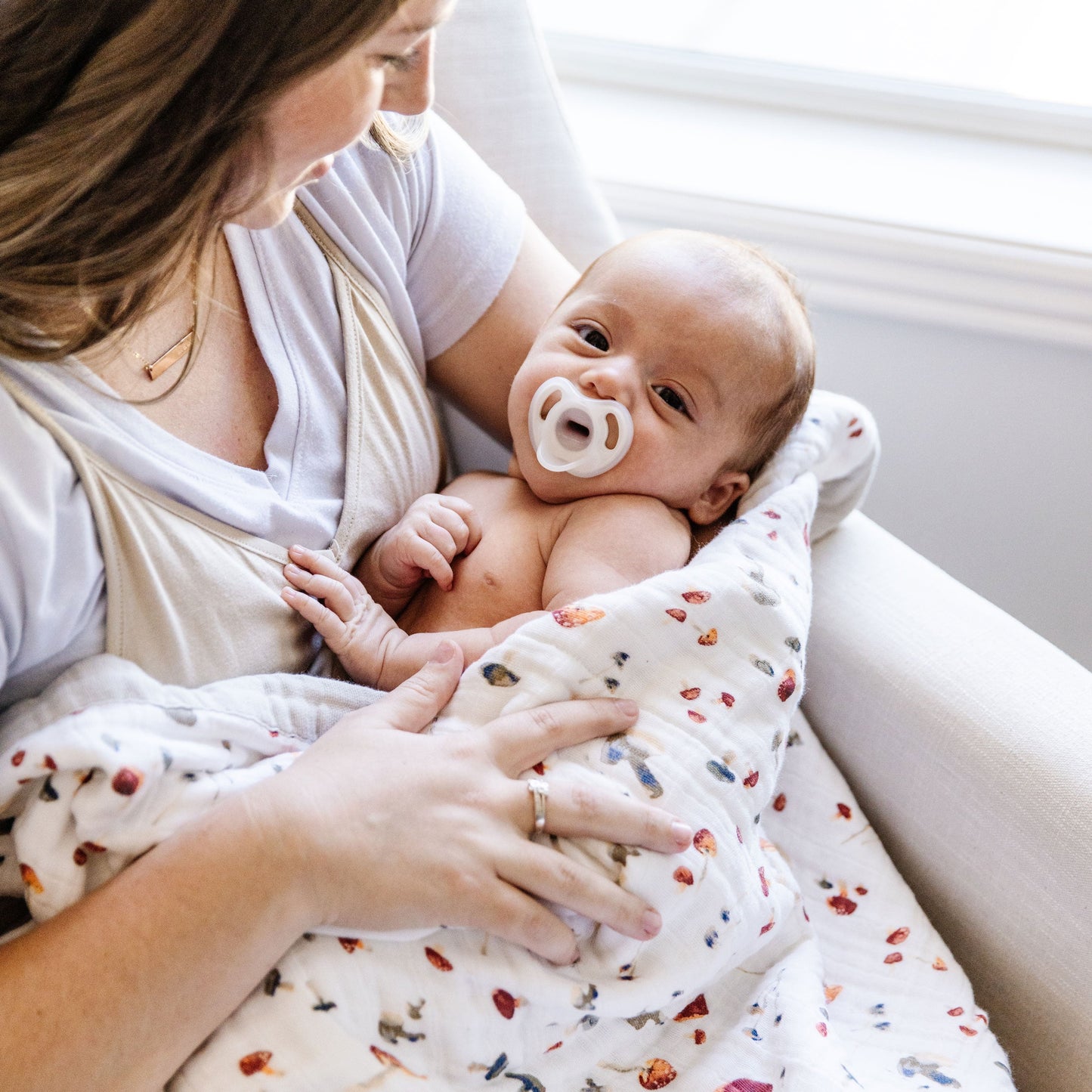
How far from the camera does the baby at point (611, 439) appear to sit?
100cm

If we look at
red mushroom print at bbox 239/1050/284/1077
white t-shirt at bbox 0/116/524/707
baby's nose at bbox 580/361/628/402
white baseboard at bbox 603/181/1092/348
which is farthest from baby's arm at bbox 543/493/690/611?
white baseboard at bbox 603/181/1092/348

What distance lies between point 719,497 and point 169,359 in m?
0.56

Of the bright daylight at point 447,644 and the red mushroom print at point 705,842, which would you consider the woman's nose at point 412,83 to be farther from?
the red mushroom print at point 705,842

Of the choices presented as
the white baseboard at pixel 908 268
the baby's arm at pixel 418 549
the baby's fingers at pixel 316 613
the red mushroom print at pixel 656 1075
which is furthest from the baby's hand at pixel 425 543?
the white baseboard at pixel 908 268

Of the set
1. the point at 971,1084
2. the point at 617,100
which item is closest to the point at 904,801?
the point at 971,1084

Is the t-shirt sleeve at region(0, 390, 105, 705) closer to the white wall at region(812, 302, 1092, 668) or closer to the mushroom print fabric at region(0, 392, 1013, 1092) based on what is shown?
the mushroom print fabric at region(0, 392, 1013, 1092)

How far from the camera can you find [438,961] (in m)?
0.76

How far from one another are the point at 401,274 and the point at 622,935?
25.7 inches

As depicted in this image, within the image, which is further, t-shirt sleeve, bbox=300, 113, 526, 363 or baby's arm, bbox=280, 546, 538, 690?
t-shirt sleeve, bbox=300, 113, 526, 363

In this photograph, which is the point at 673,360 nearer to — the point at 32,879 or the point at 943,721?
the point at 943,721

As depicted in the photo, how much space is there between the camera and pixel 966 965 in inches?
40.2

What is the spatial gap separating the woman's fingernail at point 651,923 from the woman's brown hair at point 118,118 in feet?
1.82

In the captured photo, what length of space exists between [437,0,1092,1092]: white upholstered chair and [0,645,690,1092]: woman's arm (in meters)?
0.36

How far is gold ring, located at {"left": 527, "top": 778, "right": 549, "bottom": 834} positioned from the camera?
79 cm
